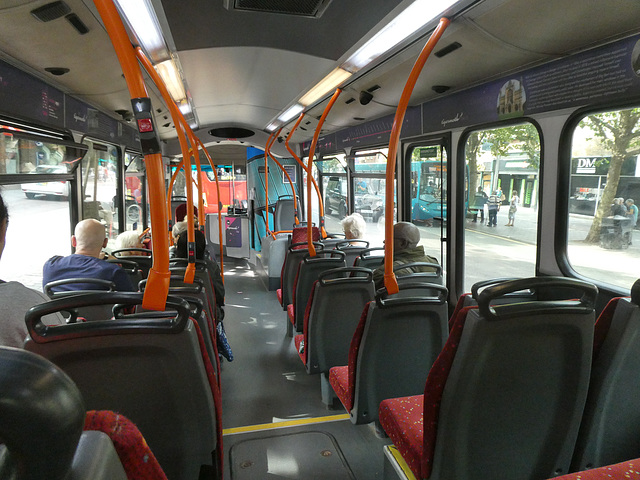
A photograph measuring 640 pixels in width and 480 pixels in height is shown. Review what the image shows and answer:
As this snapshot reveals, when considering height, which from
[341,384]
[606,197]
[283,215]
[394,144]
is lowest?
[341,384]

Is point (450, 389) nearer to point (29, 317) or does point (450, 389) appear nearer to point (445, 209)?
point (29, 317)

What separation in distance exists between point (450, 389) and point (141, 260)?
3.26 meters

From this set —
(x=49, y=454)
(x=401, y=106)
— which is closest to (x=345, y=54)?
(x=401, y=106)

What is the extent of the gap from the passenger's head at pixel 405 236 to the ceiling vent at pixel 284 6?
5.03 feet

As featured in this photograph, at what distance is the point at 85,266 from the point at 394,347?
2.11 meters

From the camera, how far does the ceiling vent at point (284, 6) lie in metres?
2.65

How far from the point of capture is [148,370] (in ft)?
4.64

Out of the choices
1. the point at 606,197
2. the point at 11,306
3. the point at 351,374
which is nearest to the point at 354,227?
the point at 606,197

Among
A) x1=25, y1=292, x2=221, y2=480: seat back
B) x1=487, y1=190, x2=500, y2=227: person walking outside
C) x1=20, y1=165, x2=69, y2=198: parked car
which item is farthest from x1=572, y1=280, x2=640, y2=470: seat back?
x1=20, y1=165, x2=69, y2=198: parked car

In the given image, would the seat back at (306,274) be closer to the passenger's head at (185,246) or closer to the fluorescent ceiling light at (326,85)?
the passenger's head at (185,246)

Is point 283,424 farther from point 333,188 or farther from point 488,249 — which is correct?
point 333,188

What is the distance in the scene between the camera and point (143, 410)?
146cm

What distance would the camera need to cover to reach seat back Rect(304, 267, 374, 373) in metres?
2.91

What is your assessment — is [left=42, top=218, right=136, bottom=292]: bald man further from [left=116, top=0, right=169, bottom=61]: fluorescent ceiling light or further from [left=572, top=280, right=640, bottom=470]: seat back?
[left=572, top=280, right=640, bottom=470]: seat back
